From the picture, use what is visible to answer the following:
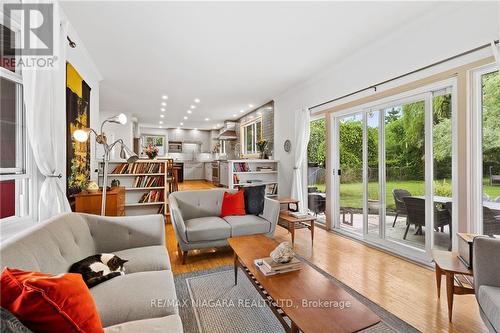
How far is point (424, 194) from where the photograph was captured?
118 inches

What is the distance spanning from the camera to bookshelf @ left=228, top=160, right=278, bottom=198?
18.4 feet

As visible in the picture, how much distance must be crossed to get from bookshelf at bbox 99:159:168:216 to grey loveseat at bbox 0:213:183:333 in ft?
8.90

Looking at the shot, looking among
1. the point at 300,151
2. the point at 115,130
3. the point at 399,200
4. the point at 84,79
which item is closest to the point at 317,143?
the point at 300,151

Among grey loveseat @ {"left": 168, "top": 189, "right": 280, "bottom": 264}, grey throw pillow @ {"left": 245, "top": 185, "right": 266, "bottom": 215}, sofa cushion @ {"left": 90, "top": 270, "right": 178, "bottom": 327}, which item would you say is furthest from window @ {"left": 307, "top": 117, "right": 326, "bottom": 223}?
sofa cushion @ {"left": 90, "top": 270, "right": 178, "bottom": 327}

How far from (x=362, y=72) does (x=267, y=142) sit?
3244mm

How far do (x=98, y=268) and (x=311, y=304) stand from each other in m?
1.47

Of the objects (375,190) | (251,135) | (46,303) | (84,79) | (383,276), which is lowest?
(383,276)

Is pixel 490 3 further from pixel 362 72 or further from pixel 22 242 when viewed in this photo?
pixel 22 242

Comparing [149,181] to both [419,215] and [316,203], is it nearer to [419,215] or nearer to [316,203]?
[316,203]

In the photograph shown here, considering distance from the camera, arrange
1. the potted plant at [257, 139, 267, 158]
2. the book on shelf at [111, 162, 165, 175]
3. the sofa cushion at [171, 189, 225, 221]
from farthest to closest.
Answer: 1. the potted plant at [257, 139, 267, 158]
2. the book on shelf at [111, 162, 165, 175]
3. the sofa cushion at [171, 189, 225, 221]

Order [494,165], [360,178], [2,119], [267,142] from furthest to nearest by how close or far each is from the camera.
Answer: [267,142]
[360,178]
[494,165]
[2,119]

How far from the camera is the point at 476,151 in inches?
94.7

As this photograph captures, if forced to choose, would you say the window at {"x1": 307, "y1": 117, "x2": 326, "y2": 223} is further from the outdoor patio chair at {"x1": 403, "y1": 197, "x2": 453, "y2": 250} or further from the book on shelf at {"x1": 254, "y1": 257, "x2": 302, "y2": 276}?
the book on shelf at {"x1": 254, "y1": 257, "x2": 302, "y2": 276}

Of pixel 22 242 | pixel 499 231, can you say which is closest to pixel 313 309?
pixel 22 242
